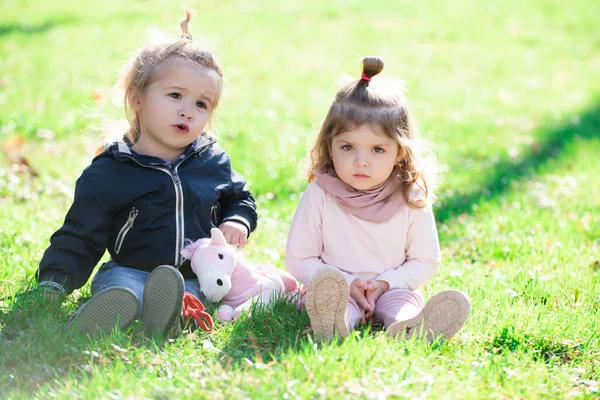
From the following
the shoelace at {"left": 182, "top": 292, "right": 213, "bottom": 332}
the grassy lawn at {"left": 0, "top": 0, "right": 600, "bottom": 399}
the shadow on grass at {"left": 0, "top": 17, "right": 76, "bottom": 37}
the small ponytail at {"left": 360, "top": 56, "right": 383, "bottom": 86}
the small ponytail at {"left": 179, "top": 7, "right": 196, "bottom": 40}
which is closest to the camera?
the grassy lawn at {"left": 0, "top": 0, "right": 600, "bottom": 399}

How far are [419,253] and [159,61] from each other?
1.66 metres

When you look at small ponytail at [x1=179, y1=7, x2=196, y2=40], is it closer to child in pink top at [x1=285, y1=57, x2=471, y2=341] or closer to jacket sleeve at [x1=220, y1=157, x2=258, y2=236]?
jacket sleeve at [x1=220, y1=157, x2=258, y2=236]

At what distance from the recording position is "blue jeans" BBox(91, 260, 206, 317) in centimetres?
362

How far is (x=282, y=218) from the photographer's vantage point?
18.2 ft

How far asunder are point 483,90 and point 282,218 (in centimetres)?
527

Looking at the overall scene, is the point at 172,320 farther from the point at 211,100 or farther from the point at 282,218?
the point at 282,218

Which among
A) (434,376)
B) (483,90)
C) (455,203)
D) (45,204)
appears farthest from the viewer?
(483,90)

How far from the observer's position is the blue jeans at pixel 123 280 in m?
3.62

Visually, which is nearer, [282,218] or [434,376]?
[434,376]

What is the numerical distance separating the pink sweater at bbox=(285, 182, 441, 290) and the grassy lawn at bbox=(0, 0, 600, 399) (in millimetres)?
324

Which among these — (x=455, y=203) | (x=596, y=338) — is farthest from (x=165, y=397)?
(x=455, y=203)

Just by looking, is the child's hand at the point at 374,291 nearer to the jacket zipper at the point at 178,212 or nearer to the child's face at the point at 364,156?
the child's face at the point at 364,156

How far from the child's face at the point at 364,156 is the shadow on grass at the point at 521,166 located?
6.71 ft

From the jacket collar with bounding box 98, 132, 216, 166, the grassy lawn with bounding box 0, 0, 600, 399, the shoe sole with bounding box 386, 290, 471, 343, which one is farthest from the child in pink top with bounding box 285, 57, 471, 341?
the jacket collar with bounding box 98, 132, 216, 166
